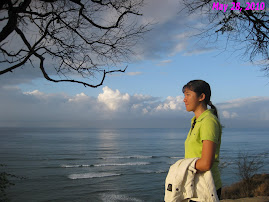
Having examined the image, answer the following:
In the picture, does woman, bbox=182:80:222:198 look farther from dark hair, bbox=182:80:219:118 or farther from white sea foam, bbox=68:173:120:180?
white sea foam, bbox=68:173:120:180

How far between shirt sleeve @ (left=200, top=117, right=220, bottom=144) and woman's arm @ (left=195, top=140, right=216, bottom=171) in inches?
1.2

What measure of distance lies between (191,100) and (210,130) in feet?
1.11

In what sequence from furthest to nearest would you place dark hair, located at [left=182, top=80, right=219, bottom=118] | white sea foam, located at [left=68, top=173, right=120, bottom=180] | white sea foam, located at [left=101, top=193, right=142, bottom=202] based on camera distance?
white sea foam, located at [left=68, top=173, right=120, bottom=180] → white sea foam, located at [left=101, top=193, right=142, bottom=202] → dark hair, located at [left=182, top=80, right=219, bottom=118]

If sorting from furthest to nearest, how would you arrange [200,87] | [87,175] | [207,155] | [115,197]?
[87,175]
[115,197]
[200,87]
[207,155]

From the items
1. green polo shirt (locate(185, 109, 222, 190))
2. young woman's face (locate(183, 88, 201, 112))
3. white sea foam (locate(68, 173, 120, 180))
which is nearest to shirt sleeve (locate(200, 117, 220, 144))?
green polo shirt (locate(185, 109, 222, 190))

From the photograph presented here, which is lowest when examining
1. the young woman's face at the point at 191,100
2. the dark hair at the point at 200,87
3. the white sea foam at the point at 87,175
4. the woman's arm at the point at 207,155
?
the white sea foam at the point at 87,175

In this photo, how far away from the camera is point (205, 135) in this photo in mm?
1852

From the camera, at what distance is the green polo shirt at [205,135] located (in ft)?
6.09

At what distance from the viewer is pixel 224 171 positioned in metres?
21.8

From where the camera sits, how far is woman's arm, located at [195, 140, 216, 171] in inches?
71.4

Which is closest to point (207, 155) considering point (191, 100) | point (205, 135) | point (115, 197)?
point (205, 135)

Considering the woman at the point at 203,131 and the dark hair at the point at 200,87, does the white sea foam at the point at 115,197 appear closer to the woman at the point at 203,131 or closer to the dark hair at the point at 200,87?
the woman at the point at 203,131

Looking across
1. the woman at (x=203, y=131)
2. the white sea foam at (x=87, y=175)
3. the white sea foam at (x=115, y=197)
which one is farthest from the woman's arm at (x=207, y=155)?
the white sea foam at (x=87, y=175)

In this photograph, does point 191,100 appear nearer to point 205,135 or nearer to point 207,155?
point 205,135
